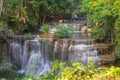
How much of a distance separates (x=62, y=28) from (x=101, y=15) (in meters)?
2.74

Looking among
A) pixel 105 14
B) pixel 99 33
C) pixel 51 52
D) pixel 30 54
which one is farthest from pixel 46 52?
pixel 105 14

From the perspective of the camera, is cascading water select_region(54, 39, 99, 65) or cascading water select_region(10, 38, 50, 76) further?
cascading water select_region(10, 38, 50, 76)

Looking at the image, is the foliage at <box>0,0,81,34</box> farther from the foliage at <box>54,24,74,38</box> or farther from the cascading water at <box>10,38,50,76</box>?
the foliage at <box>54,24,74,38</box>

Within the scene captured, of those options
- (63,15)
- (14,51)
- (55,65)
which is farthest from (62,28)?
(55,65)

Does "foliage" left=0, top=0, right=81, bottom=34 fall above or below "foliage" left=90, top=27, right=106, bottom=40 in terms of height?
above

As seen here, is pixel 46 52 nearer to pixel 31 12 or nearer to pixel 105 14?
pixel 105 14

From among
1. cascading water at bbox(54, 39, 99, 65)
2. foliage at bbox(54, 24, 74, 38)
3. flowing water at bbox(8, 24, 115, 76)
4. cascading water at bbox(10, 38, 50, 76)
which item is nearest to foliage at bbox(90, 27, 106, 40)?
flowing water at bbox(8, 24, 115, 76)

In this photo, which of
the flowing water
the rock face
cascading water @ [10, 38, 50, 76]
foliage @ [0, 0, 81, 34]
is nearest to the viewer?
the rock face

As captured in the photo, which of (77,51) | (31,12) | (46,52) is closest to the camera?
(77,51)

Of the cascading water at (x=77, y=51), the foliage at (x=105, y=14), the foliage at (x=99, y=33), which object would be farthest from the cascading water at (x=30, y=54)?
the foliage at (x=105, y=14)

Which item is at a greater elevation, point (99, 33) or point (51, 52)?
point (99, 33)

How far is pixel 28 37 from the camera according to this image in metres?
16.7

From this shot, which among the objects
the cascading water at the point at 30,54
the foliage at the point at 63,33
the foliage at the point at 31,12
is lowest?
the cascading water at the point at 30,54

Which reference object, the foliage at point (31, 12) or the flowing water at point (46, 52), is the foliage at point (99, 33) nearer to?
the flowing water at point (46, 52)
